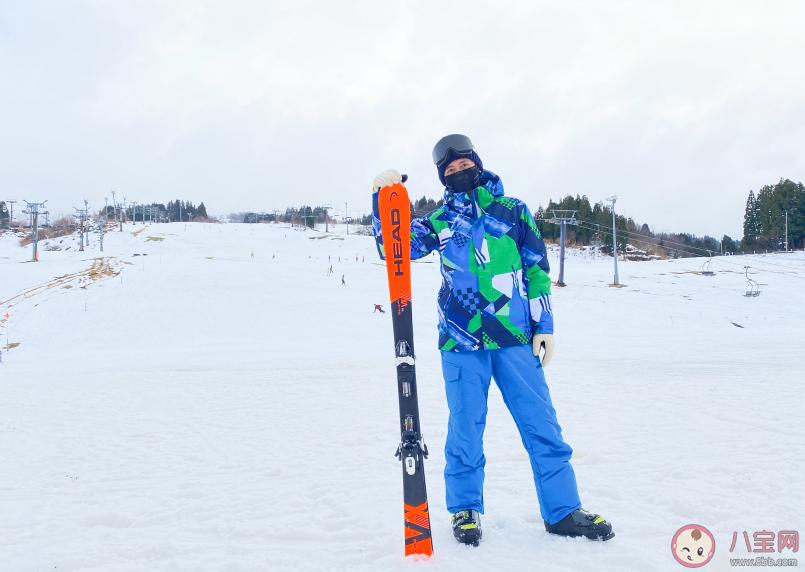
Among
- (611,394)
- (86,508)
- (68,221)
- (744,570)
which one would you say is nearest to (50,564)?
(86,508)

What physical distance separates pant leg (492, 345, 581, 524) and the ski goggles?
46.3 inches

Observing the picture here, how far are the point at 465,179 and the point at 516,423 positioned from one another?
1.44m

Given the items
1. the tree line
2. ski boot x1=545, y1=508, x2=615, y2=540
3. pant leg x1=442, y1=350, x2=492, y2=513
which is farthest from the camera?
the tree line

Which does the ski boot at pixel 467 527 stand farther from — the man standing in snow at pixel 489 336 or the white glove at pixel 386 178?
the white glove at pixel 386 178

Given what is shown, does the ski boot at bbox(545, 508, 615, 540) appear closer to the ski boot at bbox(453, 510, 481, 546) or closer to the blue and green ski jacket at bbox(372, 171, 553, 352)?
the ski boot at bbox(453, 510, 481, 546)

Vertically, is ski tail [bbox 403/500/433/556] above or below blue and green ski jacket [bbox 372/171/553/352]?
below

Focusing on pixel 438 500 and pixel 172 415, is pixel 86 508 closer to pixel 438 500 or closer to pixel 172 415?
pixel 438 500

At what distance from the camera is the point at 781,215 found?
63.9 metres

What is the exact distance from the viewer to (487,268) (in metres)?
2.84

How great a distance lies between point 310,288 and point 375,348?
42.5ft

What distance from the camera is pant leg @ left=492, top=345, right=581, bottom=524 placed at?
274 cm

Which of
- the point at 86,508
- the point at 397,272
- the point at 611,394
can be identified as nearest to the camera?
the point at 397,272

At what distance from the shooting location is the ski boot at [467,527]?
2686 mm

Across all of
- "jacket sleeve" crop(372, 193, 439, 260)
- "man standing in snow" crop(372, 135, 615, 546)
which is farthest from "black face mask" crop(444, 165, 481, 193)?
"jacket sleeve" crop(372, 193, 439, 260)
